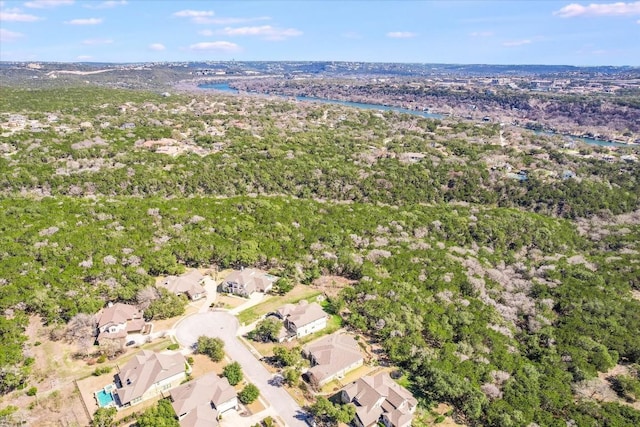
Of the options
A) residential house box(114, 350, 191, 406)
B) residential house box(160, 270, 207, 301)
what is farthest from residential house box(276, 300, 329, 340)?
residential house box(114, 350, 191, 406)

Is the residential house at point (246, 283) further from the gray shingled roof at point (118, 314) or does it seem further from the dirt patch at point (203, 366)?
the dirt patch at point (203, 366)

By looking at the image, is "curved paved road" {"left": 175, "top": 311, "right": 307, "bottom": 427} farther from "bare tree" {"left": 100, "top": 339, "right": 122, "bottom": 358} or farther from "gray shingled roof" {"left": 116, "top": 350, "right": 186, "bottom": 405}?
"bare tree" {"left": 100, "top": 339, "right": 122, "bottom": 358}

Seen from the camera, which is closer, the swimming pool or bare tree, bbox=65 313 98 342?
the swimming pool

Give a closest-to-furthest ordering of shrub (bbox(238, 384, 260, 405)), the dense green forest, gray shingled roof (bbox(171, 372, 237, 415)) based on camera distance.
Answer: gray shingled roof (bbox(171, 372, 237, 415)) < shrub (bbox(238, 384, 260, 405)) < the dense green forest

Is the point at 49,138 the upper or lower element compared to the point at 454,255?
upper

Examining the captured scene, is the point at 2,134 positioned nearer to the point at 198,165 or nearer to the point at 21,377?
the point at 198,165

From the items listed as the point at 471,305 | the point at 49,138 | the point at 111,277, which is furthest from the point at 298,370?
the point at 49,138

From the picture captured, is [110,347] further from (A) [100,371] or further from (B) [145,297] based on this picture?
(B) [145,297]
